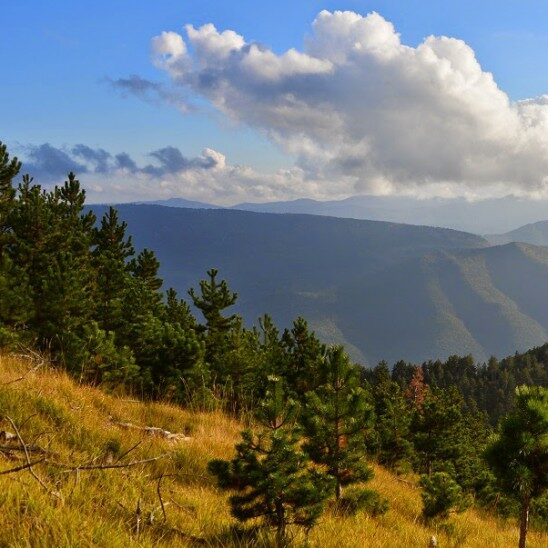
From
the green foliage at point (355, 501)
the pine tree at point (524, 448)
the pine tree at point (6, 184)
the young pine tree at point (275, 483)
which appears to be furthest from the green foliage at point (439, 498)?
the pine tree at point (6, 184)

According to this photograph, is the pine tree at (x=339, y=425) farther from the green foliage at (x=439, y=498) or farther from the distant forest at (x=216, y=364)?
the green foliage at (x=439, y=498)

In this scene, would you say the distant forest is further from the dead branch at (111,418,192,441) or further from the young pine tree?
the dead branch at (111,418,192,441)

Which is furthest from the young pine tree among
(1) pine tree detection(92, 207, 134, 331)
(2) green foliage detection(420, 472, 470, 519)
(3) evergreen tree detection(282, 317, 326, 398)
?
(1) pine tree detection(92, 207, 134, 331)

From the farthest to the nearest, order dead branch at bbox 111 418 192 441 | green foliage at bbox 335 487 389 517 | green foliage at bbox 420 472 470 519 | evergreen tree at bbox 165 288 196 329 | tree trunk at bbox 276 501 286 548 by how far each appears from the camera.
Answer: evergreen tree at bbox 165 288 196 329 → green foliage at bbox 420 472 470 519 → dead branch at bbox 111 418 192 441 → green foliage at bbox 335 487 389 517 → tree trunk at bbox 276 501 286 548

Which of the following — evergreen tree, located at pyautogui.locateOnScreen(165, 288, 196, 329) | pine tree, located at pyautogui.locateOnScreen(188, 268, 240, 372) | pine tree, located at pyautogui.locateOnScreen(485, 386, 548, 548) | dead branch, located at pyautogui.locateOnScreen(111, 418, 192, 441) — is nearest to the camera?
pine tree, located at pyautogui.locateOnScreen(485, 386, 548, 548)

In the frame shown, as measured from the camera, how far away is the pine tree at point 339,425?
6730 millimetres

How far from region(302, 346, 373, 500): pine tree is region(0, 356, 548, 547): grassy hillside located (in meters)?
0.80

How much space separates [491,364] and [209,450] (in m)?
161

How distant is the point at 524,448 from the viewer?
6.15m

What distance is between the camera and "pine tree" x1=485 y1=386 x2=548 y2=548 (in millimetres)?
6113

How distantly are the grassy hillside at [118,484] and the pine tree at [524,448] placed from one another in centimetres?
133

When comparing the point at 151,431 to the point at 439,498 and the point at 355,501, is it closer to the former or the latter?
the point at 355,501

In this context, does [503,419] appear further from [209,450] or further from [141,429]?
[141,429]

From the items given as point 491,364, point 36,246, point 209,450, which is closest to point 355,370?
point 209,450
